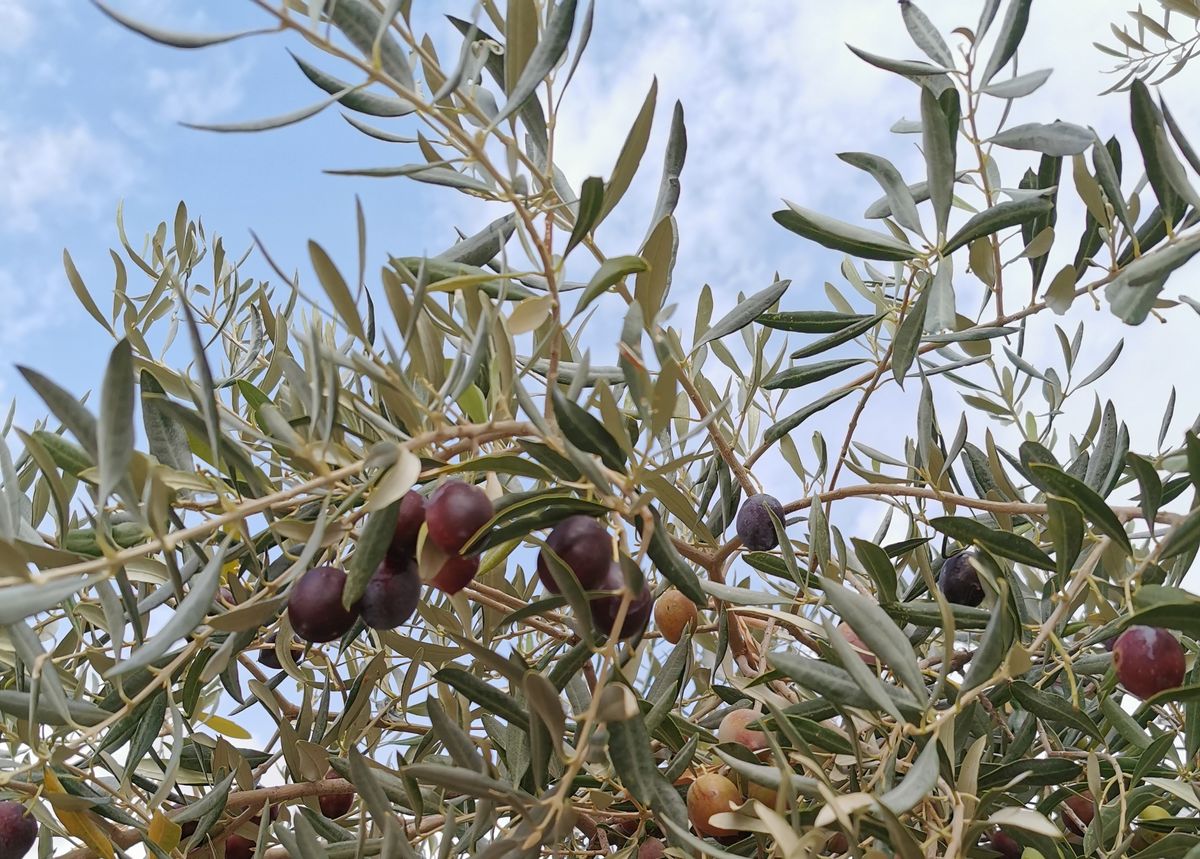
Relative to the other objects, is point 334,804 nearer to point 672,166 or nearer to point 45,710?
point 45,710

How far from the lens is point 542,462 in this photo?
0.86 meters

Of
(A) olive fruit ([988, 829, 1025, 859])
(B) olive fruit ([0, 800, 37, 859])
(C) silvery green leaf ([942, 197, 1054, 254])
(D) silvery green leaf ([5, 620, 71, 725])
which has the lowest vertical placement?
(A) olive fruit ([988, 829, 1025, 859])

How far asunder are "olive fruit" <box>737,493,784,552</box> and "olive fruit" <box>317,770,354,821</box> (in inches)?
25.1

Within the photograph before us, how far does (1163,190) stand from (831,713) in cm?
62

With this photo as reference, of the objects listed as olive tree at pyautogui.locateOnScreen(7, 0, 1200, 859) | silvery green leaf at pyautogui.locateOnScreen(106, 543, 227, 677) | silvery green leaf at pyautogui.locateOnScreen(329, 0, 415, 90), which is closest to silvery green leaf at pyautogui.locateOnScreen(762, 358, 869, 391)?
olive tree at pyautogui.locateOnScreen(7, 0, 1200, 859)

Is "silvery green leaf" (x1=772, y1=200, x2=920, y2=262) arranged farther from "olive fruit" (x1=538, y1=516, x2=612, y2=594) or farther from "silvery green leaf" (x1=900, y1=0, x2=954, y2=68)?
"olive fruit" (x1=538, y1=516, x2=612, y2=594)

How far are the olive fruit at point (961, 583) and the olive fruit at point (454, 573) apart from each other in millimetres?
733

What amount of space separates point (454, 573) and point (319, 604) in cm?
13

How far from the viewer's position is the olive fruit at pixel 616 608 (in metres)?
0.89

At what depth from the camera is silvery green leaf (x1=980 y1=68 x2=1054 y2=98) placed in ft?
3.98

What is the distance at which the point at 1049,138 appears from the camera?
1.15 meters

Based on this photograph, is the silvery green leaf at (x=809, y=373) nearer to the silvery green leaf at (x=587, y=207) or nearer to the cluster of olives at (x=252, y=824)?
the silvery green leaf at (x=587, y=207)

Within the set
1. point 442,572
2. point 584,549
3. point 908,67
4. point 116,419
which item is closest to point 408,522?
point 442,572

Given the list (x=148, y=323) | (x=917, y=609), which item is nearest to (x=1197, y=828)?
(x=917, y=609)
